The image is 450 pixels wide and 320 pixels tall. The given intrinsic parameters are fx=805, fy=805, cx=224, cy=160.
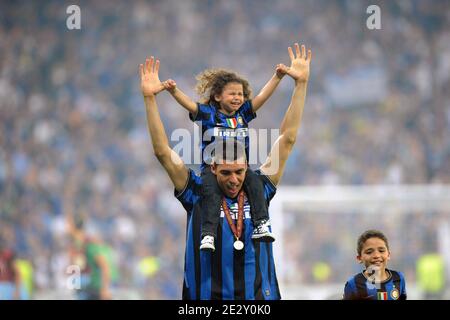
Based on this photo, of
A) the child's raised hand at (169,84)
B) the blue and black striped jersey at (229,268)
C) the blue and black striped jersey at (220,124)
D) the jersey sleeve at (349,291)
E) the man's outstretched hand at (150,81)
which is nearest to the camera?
the blue and black striped jersey at (229,268)

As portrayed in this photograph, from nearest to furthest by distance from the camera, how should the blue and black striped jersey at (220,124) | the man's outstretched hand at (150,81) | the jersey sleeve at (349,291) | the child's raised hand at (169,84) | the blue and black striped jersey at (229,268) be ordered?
the blue and black striped jersey at (229,268) < the man's outstretched hand at (150,81) < the child's raised hand at (169,84) < the jersey sleeve at (349,291) < the blue and black striped jersey at (220,124)

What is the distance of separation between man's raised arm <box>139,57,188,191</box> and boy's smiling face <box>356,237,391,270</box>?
1.22 metres

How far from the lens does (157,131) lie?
454cm

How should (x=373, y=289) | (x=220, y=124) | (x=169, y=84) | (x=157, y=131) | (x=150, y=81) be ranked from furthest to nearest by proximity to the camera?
1. (x=220, y=124)
2. (x=373, y=289)
3. (x=169, y=84)
4. (x=150, y=81)
5. (x=157, y=131)

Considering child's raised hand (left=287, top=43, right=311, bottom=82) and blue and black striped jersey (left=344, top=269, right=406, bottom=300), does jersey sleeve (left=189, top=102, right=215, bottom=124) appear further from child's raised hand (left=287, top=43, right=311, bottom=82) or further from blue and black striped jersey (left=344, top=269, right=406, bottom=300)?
blue and black striped jersey (left=344, top=269, right=406, bottom=300)

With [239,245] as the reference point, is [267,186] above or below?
above

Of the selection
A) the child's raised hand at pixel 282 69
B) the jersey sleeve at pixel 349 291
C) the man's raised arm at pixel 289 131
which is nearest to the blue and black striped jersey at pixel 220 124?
the man's raised arm at pixel 289 131

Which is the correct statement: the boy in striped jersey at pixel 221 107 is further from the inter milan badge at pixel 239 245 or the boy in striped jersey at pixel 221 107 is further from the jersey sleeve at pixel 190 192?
the inter milan badge at pixel 239 245

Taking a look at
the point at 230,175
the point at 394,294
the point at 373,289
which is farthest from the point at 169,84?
the point at 394,294

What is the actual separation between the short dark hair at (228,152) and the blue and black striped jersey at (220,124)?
572mm

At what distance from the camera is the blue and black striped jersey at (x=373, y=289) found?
4871 mm

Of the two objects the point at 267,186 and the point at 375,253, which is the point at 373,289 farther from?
the point at 267,186

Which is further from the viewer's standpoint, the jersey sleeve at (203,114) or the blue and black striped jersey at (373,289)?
the jersey sleeve at (203,114)

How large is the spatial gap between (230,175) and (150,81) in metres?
0.72
